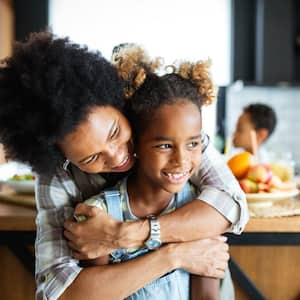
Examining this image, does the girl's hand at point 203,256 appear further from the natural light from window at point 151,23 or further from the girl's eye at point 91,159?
the natural light from window at point 151,23

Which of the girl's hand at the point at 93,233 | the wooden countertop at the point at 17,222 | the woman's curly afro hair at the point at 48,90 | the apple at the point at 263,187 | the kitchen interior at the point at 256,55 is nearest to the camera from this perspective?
the woman's curly afro hair at the point at 48,90

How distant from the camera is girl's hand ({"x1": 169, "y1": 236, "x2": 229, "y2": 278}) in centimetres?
105

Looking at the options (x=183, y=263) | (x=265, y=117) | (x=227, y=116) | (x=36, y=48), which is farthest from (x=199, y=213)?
(x=227, y=116)

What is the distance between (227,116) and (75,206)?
3111 mm

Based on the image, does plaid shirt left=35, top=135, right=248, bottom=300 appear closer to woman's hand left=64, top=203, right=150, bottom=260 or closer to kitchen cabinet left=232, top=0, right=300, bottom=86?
woman's hand left=64, top=203, right=150, bottom=260

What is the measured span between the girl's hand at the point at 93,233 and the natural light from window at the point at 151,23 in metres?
3.08

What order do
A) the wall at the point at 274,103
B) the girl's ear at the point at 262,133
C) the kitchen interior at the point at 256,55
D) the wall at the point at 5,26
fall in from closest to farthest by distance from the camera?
the girl's ear at the point at 262,133
the wall at the point at 5,26
the kitchen interior at the point at 256,55
the wall at the point at 274,103

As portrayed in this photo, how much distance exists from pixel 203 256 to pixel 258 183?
0.36 meters

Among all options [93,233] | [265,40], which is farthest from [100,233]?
[265,40]

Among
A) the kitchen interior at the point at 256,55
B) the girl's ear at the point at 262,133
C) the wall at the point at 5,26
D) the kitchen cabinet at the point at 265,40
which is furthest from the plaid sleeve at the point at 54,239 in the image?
the kitchen cabinet at the point at 265,40

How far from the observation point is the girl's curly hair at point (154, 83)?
3.32 feet

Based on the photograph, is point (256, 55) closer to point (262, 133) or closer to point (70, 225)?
point (262, 133)

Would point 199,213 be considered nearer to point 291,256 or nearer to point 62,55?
point 62,55

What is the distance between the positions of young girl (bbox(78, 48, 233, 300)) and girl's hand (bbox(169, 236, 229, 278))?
0.03 m
